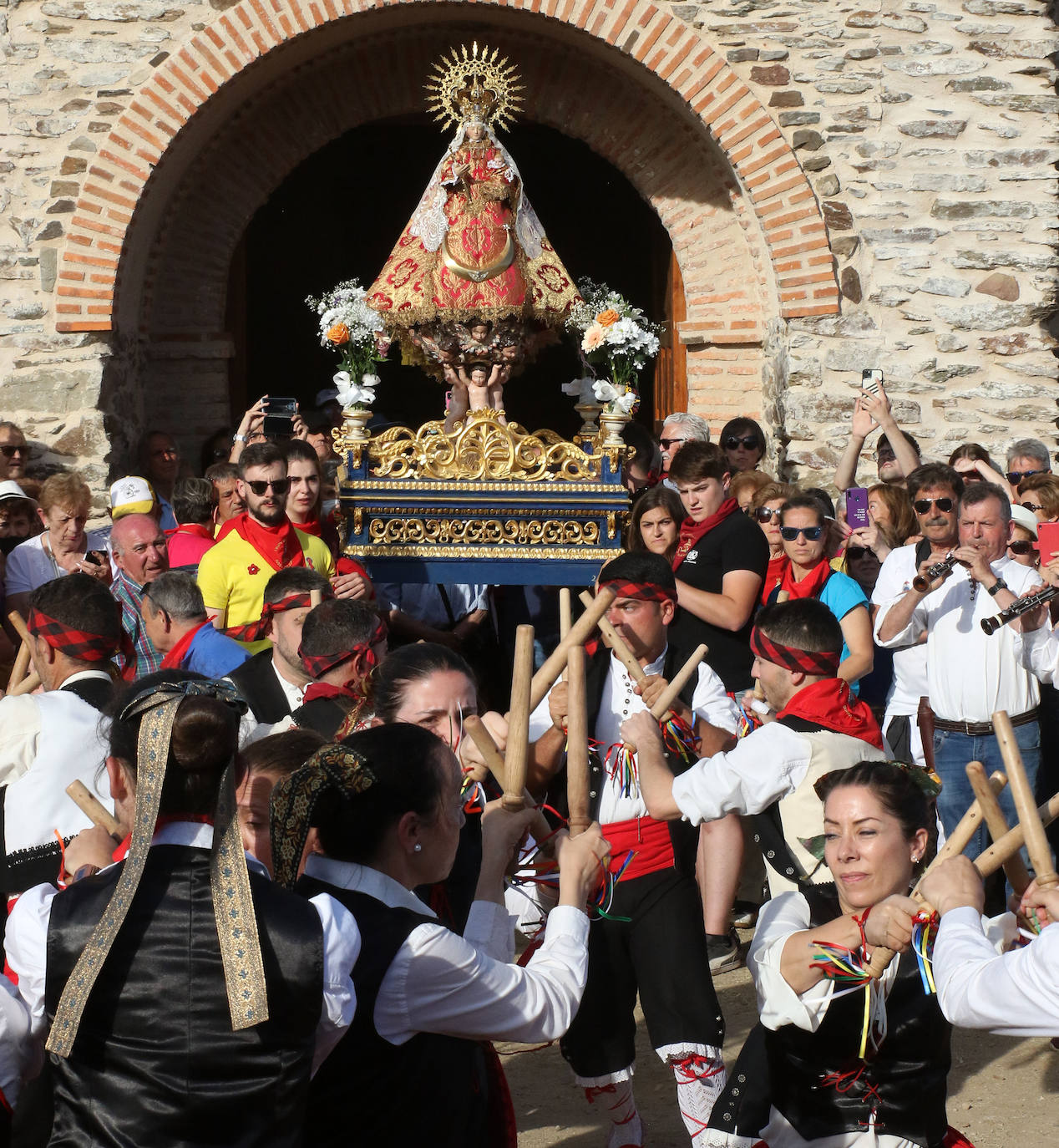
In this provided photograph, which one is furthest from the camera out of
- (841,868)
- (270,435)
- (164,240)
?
(164,240)

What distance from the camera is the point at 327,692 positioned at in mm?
4027

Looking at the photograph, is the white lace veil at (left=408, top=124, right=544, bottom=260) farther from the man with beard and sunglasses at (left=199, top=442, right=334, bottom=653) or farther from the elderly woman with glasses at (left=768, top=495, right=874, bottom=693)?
the elderly woman with glasses at (left=768, top=495, right=874, bottom=693)

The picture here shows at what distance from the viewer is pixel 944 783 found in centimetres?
534

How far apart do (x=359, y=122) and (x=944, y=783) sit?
593 cm

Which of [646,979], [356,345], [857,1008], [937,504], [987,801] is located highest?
[356,345]

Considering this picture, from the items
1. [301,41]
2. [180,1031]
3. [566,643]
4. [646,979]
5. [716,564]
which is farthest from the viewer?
[301,41]

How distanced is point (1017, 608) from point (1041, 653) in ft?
1.27

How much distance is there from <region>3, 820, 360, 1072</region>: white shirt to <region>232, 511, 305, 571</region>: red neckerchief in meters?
3.47

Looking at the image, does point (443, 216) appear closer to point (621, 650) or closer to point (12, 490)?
point (12, 490)

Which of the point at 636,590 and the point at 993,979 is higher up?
the point at 636,590

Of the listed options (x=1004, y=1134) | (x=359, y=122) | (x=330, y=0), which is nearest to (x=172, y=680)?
(x=1004, y=1134)

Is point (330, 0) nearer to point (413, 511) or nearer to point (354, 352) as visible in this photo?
point (354, 352)

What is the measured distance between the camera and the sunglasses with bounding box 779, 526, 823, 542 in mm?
5781

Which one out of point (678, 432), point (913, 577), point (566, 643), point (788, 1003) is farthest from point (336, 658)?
point (678, 432)
